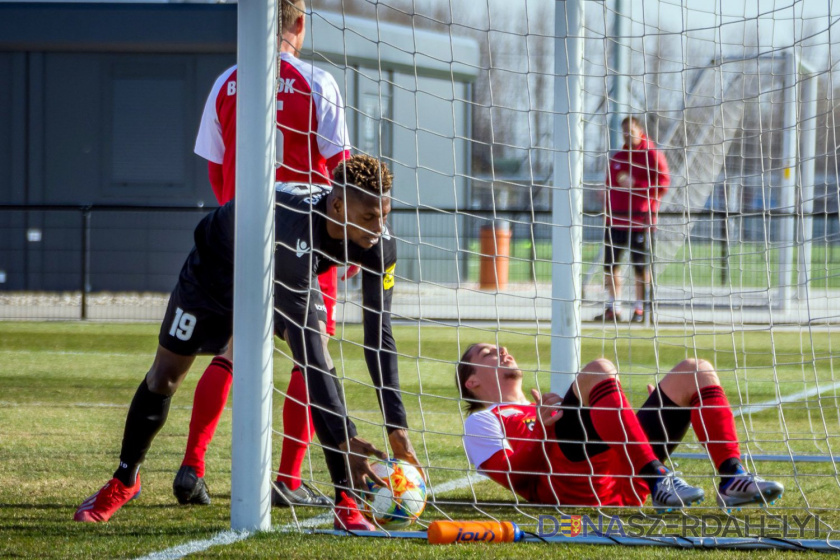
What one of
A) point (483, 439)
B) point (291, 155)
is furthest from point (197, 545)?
point (291, 155)

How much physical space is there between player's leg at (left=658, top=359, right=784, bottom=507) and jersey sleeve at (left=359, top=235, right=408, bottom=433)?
103 cm

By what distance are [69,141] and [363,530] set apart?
14.5 m

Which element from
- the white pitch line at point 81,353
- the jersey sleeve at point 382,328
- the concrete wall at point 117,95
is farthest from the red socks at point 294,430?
the concrete wall at point 117,95

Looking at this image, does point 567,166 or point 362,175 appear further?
point 567,166

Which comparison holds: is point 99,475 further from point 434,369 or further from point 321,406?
point 434,369

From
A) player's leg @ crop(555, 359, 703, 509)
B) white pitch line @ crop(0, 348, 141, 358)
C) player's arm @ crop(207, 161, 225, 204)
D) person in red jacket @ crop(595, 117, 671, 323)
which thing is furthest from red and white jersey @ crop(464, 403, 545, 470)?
white pitch line @ crop(0, 348, 141, 358)

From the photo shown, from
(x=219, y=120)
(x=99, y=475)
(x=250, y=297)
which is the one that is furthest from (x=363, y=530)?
(x=219, y=120)

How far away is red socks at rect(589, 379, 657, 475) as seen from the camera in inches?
128

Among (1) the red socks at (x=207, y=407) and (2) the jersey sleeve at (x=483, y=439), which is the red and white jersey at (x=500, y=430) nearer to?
(2) the jersey sleeve at (x=483, y=439)

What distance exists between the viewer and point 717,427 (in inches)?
132

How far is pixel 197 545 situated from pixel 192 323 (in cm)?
83

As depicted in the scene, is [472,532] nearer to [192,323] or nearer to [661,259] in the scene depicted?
[192,323]

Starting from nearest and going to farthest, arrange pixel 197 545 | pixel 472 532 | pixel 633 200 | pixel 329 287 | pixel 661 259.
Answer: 1. pixel 197 545
2. pixel 472 532
3. pixel 329 287
4. pixel 661 259
5. pixel 633 200

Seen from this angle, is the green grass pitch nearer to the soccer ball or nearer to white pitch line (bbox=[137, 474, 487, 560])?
white pitch line (bbox=[137, 474, 487, 560])
